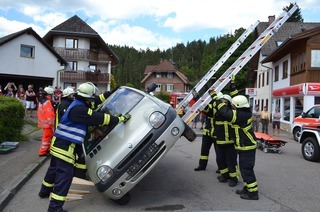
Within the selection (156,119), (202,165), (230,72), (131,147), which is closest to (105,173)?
(131,147)

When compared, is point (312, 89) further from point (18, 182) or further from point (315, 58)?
point (18, 182)

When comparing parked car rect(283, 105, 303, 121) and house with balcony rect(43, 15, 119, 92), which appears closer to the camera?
parked car rect(283, 105, 303, 121)

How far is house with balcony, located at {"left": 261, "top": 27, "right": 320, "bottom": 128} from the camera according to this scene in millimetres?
19359

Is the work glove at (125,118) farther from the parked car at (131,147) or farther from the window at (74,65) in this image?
the window at (74,65)

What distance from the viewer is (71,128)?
4961 millimetres

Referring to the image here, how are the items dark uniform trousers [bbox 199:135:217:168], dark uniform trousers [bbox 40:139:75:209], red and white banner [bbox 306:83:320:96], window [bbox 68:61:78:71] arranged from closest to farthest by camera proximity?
dark uniform trousers [bbox 40:139:75:209], dark uniform trousers [bbox 199:135:217:168], red and white banner [bbox 306:83:320:96], window [bbox 68:61:78:71]

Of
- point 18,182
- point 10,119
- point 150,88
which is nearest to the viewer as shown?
point 18,182

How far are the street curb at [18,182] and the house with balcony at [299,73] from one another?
15.8 metres

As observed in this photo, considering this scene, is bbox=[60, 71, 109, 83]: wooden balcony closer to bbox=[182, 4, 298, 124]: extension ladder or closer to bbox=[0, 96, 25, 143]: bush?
bbox=[0, 96, 25, 143]: bush

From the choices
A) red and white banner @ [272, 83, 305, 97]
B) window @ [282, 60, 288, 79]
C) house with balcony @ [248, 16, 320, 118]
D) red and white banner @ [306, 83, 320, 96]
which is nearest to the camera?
red and white banner @ [306, 83, 320, 96]

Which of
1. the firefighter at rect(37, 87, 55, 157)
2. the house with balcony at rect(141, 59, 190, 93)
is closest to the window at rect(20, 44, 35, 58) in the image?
the firefighter at rect(37, 87, 55, 157)

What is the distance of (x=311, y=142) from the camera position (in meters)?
9.84

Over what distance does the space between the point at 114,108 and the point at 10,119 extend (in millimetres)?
5710

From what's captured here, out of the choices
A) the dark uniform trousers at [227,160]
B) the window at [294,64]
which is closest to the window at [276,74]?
the window at [294,64]
